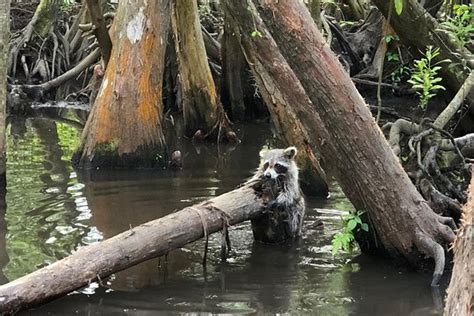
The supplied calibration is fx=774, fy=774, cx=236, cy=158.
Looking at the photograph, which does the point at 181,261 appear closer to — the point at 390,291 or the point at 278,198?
the point at 278,198

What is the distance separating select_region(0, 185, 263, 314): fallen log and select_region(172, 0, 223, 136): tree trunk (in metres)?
6.18

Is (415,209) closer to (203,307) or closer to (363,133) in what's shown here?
(363,133)

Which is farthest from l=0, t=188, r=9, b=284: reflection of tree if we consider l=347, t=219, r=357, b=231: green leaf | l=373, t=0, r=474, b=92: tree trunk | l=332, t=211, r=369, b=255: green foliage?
l=373, t=0, r=474, b=92: tree trunk

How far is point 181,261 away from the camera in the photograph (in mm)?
6754

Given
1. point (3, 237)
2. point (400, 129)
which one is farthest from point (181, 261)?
point (400, 129)

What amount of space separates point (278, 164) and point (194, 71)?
604 cm

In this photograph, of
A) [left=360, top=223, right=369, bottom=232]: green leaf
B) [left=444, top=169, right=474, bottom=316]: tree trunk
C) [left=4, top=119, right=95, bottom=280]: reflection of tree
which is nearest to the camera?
[left=444, top=169, right=474, bottom=316]: tree trunk

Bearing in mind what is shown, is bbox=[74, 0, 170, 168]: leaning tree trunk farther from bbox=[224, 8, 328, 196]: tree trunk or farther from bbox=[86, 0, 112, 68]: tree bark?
bbox=[224, 8, 328, 196]: tree trunk

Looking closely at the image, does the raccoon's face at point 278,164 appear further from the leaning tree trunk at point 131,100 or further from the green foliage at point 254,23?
the leaning tree trunk at point 131,100

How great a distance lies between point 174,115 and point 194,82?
3.30m

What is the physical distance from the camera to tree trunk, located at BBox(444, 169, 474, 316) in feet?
9.89

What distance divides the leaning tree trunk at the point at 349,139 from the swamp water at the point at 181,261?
14.5 inches

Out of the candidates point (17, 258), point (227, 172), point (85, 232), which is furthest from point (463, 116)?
point (17, 258)

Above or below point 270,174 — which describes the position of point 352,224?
below
